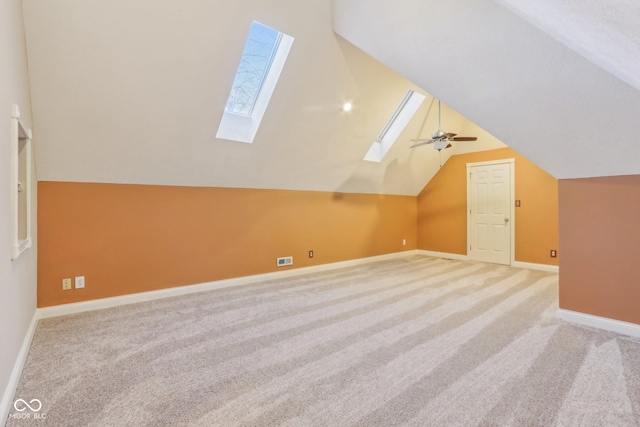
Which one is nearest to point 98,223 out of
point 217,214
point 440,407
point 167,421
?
point 217,214

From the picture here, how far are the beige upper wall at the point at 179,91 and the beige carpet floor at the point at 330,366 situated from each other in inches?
67.5

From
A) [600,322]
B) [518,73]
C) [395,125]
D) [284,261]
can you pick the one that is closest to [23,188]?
[284,261]

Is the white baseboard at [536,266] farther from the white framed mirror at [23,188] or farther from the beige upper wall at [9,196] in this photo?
the white framed mirror at [23,188]

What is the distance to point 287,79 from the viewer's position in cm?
325

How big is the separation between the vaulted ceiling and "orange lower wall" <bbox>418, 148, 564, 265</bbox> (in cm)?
277

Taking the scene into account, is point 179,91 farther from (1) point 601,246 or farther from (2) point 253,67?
(1) point 601,246

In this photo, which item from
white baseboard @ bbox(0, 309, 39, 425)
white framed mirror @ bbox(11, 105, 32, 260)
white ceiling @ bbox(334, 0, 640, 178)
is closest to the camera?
white baseboard @ bbox(0, 309, 39, 425)

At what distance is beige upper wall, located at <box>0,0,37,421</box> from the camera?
160cm

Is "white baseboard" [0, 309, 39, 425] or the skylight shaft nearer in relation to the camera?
"white baseboard" [0, 309, 39, 425]

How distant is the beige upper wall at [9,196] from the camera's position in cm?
160

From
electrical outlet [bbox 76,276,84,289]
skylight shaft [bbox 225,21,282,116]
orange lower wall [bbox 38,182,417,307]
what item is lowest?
electrical outlet [bbox 76,276,84,289]

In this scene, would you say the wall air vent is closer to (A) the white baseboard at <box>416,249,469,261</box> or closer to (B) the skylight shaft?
(B) the skylight shaft

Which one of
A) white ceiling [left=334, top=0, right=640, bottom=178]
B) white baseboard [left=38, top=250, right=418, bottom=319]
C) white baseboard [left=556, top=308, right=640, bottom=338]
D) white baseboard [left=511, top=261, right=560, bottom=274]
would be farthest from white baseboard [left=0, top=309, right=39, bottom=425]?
white baseboard [left=511, top=261, right=560, bottom=274]

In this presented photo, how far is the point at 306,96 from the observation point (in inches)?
139
